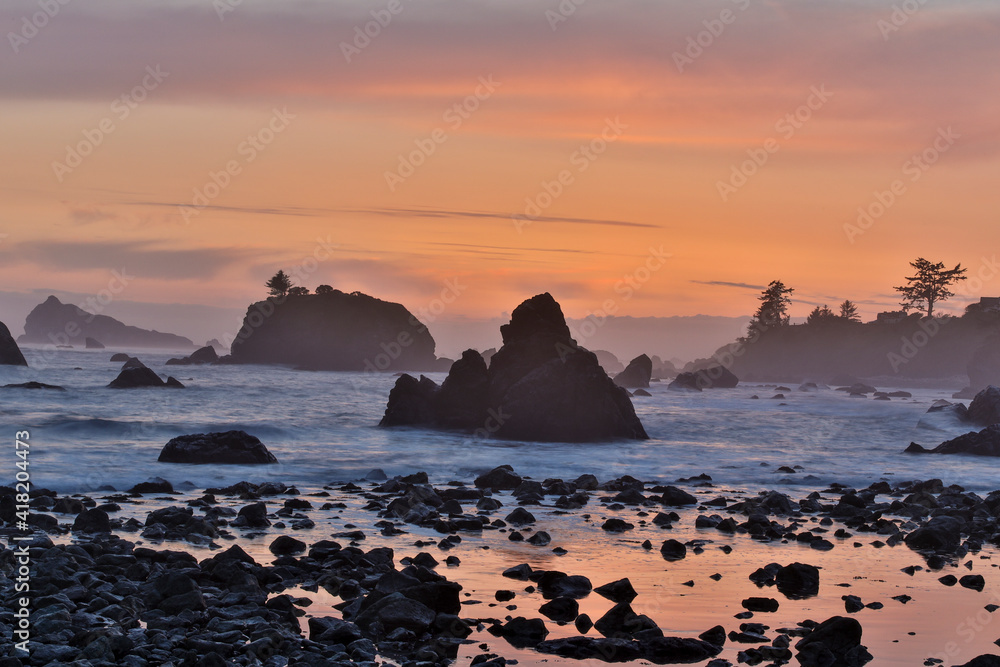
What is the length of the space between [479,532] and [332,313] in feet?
409

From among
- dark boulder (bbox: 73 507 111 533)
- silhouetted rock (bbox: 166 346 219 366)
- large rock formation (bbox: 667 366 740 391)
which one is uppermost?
large rock formation (bbox: 667 366 740 391)

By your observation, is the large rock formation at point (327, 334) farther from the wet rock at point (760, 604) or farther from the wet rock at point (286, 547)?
the wet rock at point (760, 604)

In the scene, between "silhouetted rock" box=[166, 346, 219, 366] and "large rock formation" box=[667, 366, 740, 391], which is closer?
"large rock formation" box=[667, 366, 740, 391]

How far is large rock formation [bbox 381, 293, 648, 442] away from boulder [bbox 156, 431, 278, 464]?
14.6 metres

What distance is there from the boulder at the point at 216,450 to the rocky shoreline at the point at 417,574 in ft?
17.9

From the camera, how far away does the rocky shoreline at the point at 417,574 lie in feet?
35.2

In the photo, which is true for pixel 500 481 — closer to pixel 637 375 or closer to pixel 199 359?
pixel 637 375

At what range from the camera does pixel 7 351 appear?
78.6m

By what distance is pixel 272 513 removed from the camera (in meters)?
21.5

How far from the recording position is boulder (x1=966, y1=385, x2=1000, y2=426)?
180 ft

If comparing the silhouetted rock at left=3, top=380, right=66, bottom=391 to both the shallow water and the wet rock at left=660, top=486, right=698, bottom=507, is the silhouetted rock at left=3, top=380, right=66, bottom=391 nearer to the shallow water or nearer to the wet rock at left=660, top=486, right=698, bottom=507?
the shallow water

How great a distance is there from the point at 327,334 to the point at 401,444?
100m

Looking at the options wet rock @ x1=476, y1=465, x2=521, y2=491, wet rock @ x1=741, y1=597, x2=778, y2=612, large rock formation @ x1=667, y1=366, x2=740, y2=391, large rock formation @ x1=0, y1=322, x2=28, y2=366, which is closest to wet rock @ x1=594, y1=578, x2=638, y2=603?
wet rock @ x1=741, y1=597, x2=778, y2=612

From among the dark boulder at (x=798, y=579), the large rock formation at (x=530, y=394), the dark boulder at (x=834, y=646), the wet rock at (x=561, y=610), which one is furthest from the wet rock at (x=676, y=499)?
the large rock formation at (x=530, y=394)
